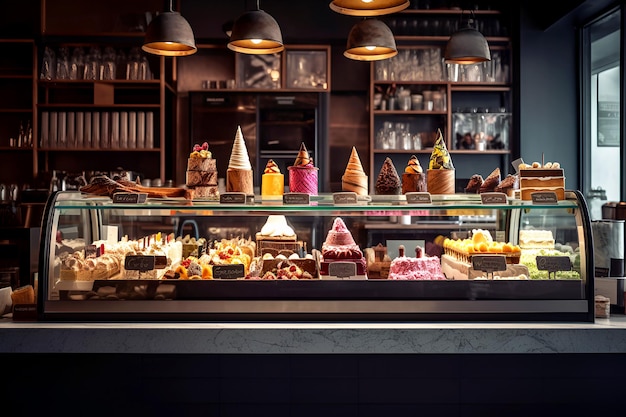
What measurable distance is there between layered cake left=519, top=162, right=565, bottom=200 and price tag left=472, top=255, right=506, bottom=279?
0.30 m

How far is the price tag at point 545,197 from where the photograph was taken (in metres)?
2.60

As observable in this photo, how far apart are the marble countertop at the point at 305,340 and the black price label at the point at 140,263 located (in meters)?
0.27

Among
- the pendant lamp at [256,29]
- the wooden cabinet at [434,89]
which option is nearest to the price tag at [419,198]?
the pendant lamp at [256,29]

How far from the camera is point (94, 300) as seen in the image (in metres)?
2.54

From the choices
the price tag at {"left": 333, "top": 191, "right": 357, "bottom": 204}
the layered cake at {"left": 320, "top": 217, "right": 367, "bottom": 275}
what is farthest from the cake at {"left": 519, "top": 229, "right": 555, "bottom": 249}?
the price tag at {"left": 333, "top": 191, "right": 357, "bottom": 204}

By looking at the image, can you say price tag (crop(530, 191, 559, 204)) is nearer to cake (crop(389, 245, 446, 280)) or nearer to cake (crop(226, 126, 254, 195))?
cake (crop(389, 245, 446, 280))

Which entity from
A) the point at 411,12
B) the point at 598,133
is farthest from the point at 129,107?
the point at 598,133

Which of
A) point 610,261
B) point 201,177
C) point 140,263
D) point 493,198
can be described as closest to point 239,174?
point 201,177

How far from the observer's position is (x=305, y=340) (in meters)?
2.41

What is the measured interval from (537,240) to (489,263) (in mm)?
412

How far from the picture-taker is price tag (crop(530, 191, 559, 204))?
2604 millimetres

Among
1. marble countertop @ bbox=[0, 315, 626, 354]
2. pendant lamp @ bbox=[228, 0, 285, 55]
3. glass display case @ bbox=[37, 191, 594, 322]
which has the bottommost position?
marble countertop @ bbox=[0, 315, 626, 354]

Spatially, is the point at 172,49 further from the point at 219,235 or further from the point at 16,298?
the point at 219,235
